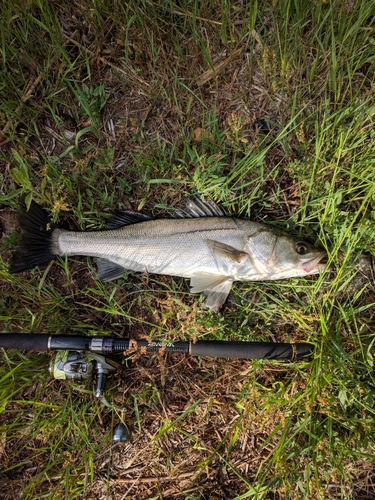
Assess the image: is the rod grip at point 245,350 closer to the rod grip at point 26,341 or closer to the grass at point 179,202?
the grass at point 179,202

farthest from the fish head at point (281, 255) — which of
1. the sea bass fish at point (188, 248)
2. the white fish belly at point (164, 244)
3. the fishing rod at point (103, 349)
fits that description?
the fishing rod at point (103, 349)

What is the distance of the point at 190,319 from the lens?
3.08m

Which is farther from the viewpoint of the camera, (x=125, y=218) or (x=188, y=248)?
(x=125, y=218)

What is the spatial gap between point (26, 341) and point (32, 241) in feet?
2.96

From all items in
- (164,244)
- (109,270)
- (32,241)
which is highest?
(164,244)

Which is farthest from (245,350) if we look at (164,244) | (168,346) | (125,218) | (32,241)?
(32,241)

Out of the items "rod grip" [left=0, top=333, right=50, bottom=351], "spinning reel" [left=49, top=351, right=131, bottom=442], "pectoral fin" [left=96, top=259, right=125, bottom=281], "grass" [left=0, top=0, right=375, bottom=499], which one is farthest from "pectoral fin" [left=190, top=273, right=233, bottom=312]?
"rod grip" [left=0, top=333, right=50, bottom=351]

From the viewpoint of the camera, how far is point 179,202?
3338 millimetres

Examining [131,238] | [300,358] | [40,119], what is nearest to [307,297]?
[300,358]

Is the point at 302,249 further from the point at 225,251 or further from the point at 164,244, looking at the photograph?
the point at 164,244

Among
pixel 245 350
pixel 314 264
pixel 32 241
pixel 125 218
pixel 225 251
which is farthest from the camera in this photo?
pixel 125 218

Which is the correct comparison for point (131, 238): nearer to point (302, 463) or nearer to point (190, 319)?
point (190, 319)

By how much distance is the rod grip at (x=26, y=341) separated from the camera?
280 cm

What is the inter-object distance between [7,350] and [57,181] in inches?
63.5
